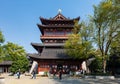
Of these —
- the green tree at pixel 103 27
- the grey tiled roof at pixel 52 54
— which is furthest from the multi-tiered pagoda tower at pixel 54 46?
the green tree at pixel 103 27

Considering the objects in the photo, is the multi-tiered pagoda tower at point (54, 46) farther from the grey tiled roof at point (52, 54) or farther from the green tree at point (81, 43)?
the green tree at point (81, 43)

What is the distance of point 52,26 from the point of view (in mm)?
52250

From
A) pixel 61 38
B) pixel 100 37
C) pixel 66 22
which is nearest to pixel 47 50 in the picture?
pixel 61 38

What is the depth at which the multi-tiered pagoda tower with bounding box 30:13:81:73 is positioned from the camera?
46281 mm

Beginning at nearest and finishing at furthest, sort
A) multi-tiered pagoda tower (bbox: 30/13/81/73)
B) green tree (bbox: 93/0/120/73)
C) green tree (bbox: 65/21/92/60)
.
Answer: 1. green tree (bbox: 93/0/120/73)
2. green tree (bbox: 65/21/92/60)
3. multi-tiered pagoda tower (bbox: 30/13/81/73)

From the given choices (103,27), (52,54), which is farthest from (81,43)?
(52,54)

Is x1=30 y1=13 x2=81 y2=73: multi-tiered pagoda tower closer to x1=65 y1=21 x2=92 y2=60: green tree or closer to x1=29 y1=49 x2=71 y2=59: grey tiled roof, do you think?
x1=29 y1=49 x2=71 y2=59: grey tiled roof

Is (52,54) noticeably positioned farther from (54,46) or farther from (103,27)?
(103,27)

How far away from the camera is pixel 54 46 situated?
49906 mm

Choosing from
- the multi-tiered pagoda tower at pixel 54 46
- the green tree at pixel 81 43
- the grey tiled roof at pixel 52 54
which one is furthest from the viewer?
the multi-tiered pagoda tower at pixel 54 46

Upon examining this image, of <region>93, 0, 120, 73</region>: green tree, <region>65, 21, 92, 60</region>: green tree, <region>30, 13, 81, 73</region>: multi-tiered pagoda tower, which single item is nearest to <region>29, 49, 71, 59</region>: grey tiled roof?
<region>30, 13, 81, 73</region>: multi-tiered pagoda tower

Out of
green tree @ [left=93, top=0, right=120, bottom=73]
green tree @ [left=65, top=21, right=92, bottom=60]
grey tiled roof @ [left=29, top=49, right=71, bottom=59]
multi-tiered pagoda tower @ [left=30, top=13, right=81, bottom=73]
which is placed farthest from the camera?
multi-tiered pagoda tower @ [left=30, top=13, right=81, bottom=73]

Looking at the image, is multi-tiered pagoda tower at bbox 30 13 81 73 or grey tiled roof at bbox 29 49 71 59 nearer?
grey tiled roof at bbox 29 49 71 59

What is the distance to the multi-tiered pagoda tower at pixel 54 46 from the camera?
4628cm
